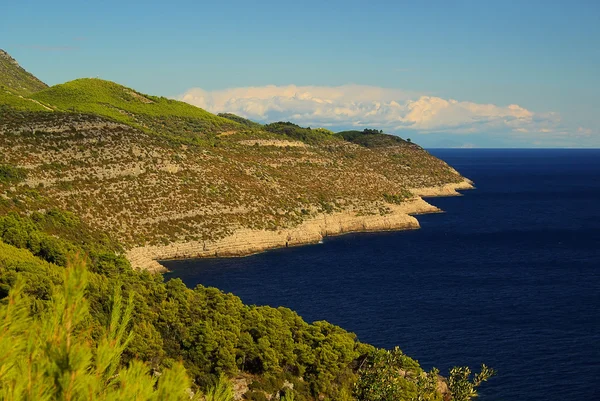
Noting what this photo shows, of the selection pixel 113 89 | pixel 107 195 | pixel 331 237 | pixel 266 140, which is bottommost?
pixel 331 237

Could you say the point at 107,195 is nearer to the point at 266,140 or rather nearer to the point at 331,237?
the point at 331,237

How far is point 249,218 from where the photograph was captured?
93.8m

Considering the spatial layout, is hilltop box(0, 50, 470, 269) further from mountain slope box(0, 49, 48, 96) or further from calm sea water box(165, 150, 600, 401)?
mountain slope box(0, 49, 48, 96)

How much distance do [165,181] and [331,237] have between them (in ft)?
107

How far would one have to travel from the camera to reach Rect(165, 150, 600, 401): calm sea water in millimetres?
46031

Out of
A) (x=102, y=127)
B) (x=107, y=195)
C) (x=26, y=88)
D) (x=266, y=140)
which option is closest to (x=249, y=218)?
(x=107, y=195)

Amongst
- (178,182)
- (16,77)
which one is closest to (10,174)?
(178,182)

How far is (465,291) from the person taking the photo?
6725 cm

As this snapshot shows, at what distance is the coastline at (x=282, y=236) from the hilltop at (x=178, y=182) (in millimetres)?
197

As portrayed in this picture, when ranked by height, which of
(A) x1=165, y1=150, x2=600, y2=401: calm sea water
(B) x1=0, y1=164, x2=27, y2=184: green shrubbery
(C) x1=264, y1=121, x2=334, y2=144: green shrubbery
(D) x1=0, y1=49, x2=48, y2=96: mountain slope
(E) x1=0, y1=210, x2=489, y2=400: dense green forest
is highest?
(D) x1=0, y1=49, x2=48, y2=96: mountain slope

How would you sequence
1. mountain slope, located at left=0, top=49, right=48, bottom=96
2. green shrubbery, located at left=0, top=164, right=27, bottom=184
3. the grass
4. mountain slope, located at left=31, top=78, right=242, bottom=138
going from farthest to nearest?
mountain slope, located at left=0, top=49, right=48, bottom=96 < mountain slope, located at left=31, top=78, right=242, bottom=138 < the grass < green shrubbery, located at left=0, top=164, right=27, bottom=184

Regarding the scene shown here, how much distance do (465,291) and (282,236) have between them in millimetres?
36178

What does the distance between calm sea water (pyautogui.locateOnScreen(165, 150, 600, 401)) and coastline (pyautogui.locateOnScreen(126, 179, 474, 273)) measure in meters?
3.01

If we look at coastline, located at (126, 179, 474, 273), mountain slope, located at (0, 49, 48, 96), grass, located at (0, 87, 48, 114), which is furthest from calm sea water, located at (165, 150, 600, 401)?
mountain slope, located at (0, 49, 48, 96)
